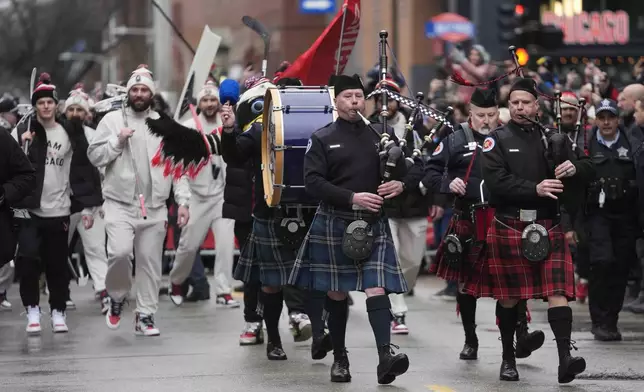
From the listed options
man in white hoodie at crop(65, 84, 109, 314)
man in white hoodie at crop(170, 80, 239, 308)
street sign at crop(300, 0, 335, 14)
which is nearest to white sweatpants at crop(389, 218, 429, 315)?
man in white hoodie at crop(170, 80, 239, 308)

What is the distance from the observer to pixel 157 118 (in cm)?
1312

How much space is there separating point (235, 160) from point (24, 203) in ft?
8.26

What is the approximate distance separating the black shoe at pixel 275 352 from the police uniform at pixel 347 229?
1182mm

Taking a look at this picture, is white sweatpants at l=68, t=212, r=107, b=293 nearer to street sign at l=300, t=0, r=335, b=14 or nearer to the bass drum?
the bass drum

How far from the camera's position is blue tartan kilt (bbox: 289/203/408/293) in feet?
33.8

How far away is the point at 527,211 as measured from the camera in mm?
10438

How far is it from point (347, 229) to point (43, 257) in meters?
4.37

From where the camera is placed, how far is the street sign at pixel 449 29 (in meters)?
35.9

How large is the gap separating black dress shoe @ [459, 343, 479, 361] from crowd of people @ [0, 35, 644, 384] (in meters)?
0.02

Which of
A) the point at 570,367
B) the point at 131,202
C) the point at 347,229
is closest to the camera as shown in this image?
the point at 570,367

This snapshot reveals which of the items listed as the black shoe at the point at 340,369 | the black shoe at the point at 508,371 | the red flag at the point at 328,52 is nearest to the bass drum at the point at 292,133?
the red flag at the point at 328,52

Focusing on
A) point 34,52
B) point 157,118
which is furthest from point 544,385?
point 34,52

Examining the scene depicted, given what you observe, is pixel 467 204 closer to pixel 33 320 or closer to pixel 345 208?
pixel 345 208

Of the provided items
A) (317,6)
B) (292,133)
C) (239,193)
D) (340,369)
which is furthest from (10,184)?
(317,6)
